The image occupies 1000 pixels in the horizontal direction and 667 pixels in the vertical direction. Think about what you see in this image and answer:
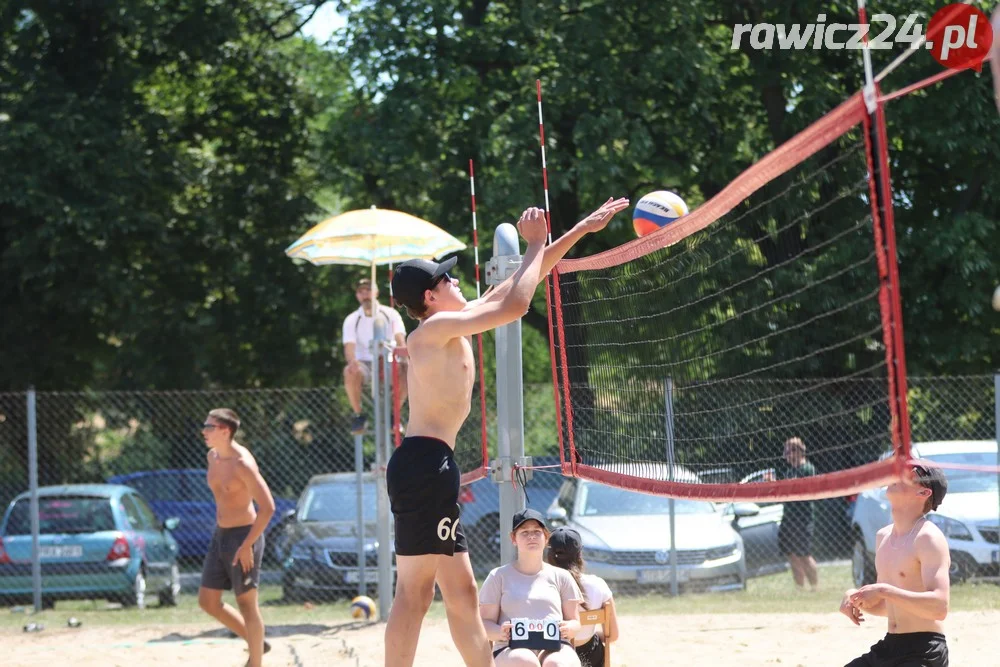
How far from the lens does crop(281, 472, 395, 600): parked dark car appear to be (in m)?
12.6

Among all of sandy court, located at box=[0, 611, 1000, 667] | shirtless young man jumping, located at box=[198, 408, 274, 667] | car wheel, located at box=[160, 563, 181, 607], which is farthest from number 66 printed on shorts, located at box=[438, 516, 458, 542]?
car wheel, located at box=[160, 563, 181, 607]

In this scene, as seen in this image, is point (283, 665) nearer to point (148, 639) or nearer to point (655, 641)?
point (148, 639)

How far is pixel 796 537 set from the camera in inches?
490

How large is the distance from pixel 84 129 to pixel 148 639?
964 centimetres

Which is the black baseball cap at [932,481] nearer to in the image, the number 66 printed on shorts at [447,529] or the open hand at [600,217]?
the open hand at [600,217]

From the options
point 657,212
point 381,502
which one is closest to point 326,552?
point 381,502

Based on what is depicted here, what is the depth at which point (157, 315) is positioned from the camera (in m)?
19.2

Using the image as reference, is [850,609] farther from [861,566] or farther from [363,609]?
Answer: [861,566]

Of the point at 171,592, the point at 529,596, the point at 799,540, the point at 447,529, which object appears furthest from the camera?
the point at 171,592

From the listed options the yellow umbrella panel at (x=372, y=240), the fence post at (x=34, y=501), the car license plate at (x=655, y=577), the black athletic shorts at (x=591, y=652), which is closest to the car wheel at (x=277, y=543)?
the fence post at (x=34, y=501)

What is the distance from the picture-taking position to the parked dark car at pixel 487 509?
527 inches

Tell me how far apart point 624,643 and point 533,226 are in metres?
5.42

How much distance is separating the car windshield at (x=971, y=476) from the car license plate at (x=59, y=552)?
8.61 metres

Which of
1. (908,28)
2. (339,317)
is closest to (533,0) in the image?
(908,28)
